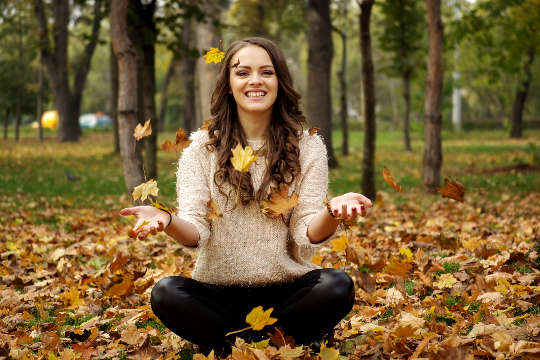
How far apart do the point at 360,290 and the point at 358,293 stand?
2.4 inches

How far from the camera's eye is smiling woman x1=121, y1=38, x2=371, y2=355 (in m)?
2.59

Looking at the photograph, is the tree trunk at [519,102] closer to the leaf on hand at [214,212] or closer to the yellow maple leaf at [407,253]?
the yellow maple leaf at [407,253]

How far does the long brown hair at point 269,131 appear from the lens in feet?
9.16

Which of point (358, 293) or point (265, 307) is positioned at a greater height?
point (265, 307)

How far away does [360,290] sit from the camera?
3.77 meters

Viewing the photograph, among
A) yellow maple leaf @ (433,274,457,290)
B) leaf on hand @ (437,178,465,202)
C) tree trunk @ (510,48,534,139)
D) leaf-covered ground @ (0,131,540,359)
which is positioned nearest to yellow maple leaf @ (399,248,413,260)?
leaf-covered ground @ (0,131,540,359)

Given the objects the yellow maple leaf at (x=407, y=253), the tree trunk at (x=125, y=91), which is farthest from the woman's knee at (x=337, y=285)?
the tree trunk at (x=125, y=91)

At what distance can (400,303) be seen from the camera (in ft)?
10.9

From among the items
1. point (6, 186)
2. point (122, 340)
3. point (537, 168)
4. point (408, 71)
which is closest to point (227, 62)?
point (122, 340)

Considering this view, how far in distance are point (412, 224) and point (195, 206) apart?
3.84 meters

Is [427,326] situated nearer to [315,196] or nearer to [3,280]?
[315,196]

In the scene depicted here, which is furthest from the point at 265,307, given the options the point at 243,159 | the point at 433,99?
the point at 433,99

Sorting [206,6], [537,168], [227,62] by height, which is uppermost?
[206,6]

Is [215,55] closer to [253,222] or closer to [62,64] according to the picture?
[253,222]
